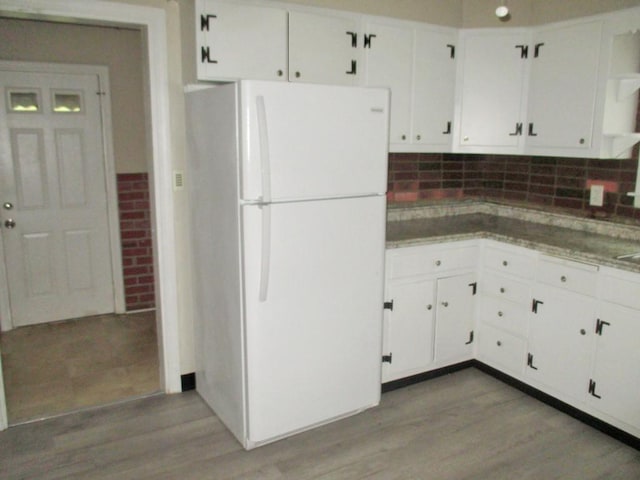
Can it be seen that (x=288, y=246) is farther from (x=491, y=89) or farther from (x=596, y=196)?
(x=596, y=196)

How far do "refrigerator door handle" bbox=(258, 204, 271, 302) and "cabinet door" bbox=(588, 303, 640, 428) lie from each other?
1.69 meters

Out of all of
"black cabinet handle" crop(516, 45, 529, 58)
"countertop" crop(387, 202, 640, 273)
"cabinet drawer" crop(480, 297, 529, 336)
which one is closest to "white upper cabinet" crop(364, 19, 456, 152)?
"black cabinet handle" crop(516, 45, 529, 58)

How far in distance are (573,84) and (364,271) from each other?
5.47ft

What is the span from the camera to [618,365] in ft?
8.28

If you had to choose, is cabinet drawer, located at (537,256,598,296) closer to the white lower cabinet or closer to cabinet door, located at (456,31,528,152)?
the white lower cabinet

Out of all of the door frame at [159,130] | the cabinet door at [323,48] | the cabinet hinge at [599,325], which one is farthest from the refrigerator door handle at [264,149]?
the cabinet hinge at [599,325]

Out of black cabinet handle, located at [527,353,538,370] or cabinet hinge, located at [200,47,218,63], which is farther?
black cabinet handle, located at [527,353,538,370]

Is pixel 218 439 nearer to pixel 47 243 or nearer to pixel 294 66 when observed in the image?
pixel 294 66

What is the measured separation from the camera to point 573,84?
2975 mm

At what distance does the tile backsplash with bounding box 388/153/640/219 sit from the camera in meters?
3.08

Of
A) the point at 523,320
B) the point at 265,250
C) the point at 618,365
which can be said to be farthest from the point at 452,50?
the point at 618,365

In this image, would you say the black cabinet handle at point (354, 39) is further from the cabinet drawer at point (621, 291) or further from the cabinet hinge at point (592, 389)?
the cabinet hinge at point (592, 389)

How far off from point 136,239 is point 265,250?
8.16ft

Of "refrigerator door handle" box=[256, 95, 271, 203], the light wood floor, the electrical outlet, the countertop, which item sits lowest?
the light wood floor
